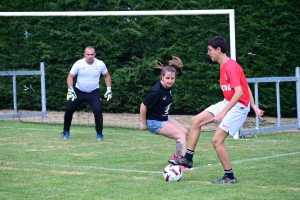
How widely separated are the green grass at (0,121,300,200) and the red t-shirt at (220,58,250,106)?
1.08 m

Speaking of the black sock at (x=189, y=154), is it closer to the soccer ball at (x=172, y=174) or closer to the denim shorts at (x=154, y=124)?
the soccer ball at (x=172, y=174)

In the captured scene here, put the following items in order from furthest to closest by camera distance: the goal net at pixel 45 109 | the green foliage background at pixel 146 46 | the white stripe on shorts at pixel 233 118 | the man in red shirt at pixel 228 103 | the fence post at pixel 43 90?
the fence post at pixel 43 90, the goal net at pixel 45 109, the green foliage background at pixel 146 46, the white stripe on shorts at pixel 233 118, the man in red shirt at pixel 228 103

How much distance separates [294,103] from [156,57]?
12.5ft

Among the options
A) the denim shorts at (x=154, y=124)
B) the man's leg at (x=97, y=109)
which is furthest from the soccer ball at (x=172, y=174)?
the man's leg at (x=97, y=109)

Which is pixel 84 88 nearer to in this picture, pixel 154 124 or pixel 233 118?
pixel 154 124

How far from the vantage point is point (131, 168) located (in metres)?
10.4

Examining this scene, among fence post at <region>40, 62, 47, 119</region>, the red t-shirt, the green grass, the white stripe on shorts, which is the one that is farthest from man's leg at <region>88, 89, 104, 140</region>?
the white stripe on shorts

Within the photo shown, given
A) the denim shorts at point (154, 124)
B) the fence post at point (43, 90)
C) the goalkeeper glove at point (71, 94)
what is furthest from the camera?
the fence post at point (43, 90)

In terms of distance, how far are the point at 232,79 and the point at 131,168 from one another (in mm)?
2373

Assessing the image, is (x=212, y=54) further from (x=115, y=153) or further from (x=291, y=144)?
(x=291, y=144)

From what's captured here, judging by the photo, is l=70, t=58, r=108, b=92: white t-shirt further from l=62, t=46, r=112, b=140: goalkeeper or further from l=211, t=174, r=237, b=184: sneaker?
l=211, t=174, r=237, b=184: sneaker

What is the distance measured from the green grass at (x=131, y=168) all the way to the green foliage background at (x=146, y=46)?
3023 millimetres

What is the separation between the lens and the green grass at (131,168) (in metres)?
8.25

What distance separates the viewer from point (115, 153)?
40.1ft
